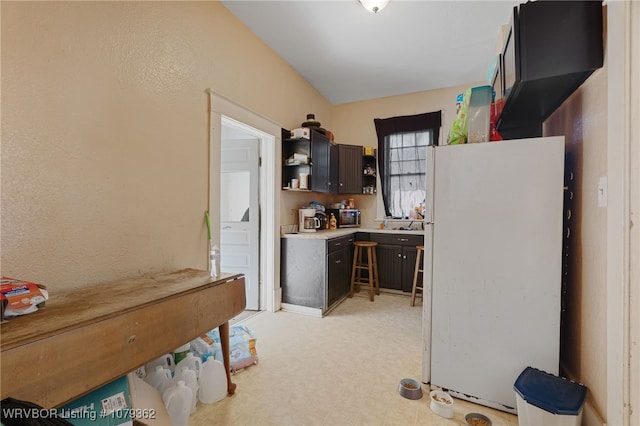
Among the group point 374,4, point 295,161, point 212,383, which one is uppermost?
point 374,4

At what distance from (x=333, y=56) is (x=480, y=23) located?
1.53m

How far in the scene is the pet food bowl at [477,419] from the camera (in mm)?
1546

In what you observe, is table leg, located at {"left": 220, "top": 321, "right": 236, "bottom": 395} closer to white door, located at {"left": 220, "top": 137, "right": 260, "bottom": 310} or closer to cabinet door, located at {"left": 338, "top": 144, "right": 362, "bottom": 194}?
white door, located at {"left": 220, "top": 137, "right": 260, "bottom": 310}

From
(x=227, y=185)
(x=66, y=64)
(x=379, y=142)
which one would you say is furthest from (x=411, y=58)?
(x=66, y=64)

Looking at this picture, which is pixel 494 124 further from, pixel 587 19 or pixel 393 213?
pixel 393 213

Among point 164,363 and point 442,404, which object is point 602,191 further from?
point 164,363

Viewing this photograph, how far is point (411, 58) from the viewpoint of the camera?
3436 millimetres

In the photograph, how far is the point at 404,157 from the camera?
448 centimetres

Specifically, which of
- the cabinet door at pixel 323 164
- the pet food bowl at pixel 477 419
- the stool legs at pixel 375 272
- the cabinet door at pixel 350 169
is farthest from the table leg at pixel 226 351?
the cabinet door at pixel 350 169

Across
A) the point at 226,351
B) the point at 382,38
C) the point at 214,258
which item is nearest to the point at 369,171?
the point at 382,38

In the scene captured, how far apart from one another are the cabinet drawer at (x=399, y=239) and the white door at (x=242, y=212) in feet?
5.76

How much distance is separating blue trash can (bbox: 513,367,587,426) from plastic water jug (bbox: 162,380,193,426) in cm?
171

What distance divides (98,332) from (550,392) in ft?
6.69

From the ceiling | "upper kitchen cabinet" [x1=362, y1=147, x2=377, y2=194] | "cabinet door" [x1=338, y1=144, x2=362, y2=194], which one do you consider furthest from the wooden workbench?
"upper kitchen cabinet" [x1=362, y1=147, x2=377, y2=194]
